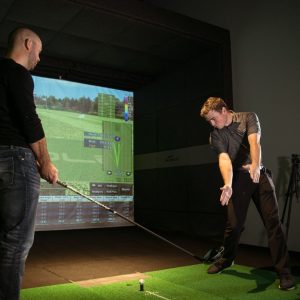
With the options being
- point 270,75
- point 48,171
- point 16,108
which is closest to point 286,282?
point 48,171

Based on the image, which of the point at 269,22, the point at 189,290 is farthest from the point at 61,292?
the point at 269,22

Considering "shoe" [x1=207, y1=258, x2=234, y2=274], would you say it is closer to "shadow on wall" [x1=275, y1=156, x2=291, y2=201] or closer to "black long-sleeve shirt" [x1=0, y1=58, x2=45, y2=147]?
"shadow on wall" [x1=275, y1=156, x2=291, y2=201]

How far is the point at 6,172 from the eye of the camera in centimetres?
145

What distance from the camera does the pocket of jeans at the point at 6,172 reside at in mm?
1445

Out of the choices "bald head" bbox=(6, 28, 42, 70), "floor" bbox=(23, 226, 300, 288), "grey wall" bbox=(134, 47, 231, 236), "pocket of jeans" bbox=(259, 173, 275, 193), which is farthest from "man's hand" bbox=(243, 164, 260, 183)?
"grey wall" bbox=(134, 47, 231, 236)

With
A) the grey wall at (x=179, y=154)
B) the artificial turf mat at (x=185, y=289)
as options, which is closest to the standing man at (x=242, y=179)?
the artificial turf mat at (x=185, y=289)

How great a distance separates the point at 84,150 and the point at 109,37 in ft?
5.53

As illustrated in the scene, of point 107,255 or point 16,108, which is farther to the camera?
point 107,255

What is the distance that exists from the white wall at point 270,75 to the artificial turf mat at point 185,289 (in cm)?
143

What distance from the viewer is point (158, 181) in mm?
6129

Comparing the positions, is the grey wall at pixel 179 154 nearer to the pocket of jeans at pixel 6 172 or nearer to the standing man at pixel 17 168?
the standing man at pixel 17 168

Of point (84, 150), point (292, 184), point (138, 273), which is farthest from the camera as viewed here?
point (84, 150)

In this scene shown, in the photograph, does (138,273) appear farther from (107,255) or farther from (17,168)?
(17,168)

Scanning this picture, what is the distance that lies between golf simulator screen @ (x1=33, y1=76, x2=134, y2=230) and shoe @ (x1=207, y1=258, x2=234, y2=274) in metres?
2.85
